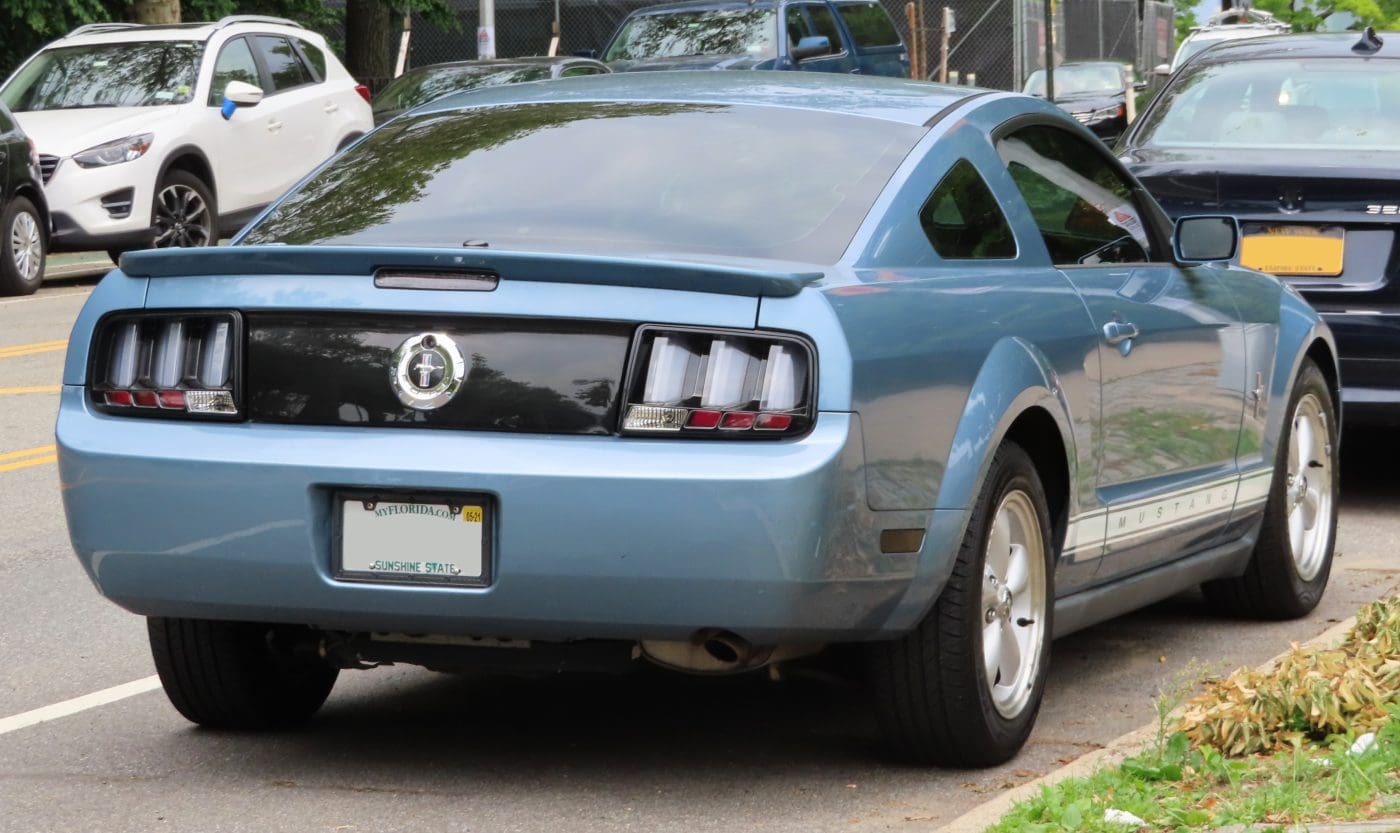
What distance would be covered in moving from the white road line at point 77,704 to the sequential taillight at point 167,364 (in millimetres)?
1125

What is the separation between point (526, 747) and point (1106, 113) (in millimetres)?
31182

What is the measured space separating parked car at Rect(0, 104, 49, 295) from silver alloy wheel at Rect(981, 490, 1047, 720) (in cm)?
1332

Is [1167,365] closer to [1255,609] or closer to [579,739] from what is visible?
[1255,609]

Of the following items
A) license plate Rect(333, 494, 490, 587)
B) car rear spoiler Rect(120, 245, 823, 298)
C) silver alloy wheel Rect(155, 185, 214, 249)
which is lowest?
silver alloy wheel Rect(155, 185, 214, 249)

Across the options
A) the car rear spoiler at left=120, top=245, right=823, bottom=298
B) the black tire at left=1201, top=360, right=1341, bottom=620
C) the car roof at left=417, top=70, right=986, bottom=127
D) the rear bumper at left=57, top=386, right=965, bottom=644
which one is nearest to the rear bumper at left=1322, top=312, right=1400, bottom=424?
the black tire at left=1201, top=360, right=1341, bottom=620

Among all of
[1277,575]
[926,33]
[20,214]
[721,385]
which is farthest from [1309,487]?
[926,33]

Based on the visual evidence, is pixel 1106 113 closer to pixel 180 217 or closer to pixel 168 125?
pixel 180 217

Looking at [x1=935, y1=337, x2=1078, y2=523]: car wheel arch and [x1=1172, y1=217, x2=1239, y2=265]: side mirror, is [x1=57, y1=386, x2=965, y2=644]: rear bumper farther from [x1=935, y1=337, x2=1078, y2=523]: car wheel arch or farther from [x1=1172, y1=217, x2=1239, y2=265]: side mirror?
[x1=1172, y1=217, x2=1239, y2=265]: side mirror

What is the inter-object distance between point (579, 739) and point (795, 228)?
4.28 ft

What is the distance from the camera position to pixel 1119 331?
19.0 ft

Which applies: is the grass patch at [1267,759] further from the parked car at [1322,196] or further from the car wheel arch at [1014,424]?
the parked car at [1322,196]

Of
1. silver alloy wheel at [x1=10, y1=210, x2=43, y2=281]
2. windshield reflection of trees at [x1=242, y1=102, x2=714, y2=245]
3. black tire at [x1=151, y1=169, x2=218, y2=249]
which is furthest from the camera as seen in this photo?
black tire at [x1=151, y1=169, x2=218, y2=249]

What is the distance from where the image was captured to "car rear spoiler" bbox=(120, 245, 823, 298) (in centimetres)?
455

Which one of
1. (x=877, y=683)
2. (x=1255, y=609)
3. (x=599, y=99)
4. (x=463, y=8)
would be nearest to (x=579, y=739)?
(x=877, y=683)
